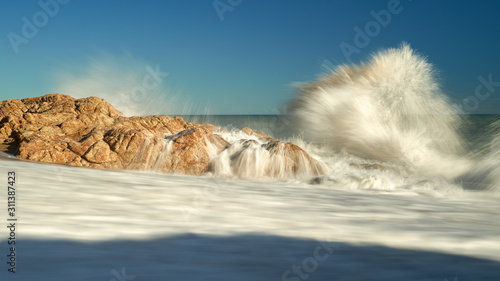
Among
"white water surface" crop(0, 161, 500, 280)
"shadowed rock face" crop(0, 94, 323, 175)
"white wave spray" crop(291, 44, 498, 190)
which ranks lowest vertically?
"white water surface" crop(0, 161, 500, 280)

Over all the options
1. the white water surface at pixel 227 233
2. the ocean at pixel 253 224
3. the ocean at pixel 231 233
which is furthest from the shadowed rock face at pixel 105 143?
the white water surface at pixel 227 233

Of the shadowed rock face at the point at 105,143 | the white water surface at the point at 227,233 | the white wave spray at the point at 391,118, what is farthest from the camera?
the white wave spray at the point at 391,118

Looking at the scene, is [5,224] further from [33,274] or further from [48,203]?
[33,274]

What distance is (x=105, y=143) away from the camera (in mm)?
5035

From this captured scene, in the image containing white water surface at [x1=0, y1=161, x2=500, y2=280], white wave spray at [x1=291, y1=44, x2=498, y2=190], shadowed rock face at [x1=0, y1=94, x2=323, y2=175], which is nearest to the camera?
white water surface at [x1=0, y1=161, x2=500, y2=280]

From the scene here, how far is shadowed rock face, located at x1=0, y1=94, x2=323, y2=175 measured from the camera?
4.82 metres

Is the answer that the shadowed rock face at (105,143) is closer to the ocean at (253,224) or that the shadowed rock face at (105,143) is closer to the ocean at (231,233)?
the ocean at (253,224)

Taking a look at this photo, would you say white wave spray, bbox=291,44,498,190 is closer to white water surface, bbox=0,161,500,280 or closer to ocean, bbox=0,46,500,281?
ocean, bbox=0,46,500,281

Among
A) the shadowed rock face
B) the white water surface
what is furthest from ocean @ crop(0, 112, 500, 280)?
the shadowed rock face

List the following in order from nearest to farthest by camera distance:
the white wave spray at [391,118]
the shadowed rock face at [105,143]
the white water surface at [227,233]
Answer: the white water surface at [227,233] < the shadowed rock face at [105,143] < the white wave spray at [391,118]

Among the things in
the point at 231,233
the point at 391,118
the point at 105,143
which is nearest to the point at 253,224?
the point at 231,233

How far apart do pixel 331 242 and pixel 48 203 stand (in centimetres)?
179

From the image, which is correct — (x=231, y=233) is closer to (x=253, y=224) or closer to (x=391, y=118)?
(x=253, y=224)

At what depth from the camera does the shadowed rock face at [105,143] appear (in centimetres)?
482
